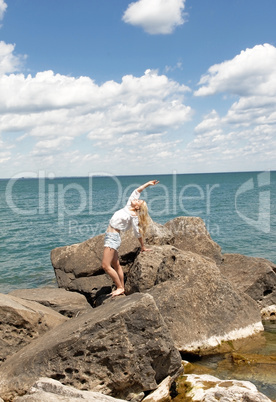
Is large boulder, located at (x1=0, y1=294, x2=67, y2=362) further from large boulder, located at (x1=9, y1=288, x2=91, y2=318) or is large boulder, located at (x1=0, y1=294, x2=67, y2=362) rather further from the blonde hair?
the blonde hair

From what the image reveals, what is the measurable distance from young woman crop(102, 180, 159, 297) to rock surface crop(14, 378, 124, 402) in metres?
3.66

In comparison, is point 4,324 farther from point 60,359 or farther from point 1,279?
point 1,279

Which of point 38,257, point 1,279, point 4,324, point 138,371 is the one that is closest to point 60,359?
point 138,371

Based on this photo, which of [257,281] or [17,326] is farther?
[257,281]

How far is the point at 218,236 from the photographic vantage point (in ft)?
95.1

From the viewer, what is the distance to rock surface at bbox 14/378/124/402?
4.85 metres

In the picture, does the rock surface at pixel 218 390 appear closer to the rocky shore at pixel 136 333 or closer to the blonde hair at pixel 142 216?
the rocky shore at pixel 136 333

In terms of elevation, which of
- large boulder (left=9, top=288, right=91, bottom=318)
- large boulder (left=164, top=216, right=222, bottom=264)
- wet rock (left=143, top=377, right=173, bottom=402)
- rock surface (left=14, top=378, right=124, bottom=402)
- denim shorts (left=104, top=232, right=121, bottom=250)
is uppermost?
denim shorts (left=104, top=232, right=121, bottom=250)

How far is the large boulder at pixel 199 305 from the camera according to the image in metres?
7.74

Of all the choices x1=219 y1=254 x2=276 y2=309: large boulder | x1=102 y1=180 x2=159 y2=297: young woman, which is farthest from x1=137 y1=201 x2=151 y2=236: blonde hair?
x1=219 y1=254 x2=276 y2=309: large boulder

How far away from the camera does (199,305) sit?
808cm

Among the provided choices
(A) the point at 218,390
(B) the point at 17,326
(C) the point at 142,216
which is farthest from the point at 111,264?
(A) the point at 218,390

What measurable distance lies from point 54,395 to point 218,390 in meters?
2.35

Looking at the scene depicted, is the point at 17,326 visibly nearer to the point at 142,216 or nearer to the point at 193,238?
the point at 142,216
